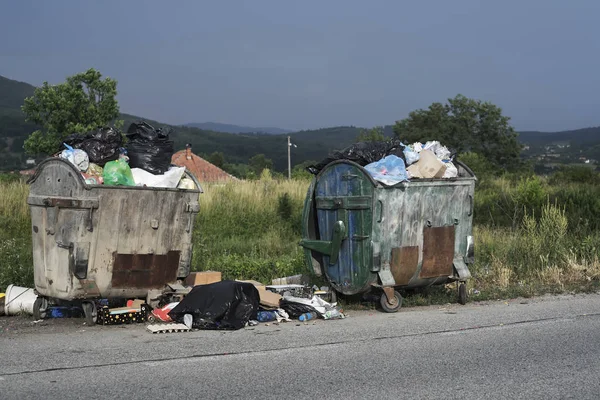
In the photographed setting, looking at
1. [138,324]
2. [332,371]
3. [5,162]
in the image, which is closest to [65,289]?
[138,324]

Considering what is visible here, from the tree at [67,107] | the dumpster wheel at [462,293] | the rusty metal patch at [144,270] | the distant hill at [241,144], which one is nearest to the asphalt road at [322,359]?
the rusty metal patch at [144,270]

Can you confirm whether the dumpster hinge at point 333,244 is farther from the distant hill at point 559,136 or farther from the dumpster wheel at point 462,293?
the distant hill at point 559,136

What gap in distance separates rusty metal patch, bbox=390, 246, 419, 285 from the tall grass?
5.41 feet

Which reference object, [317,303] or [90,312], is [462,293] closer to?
[317,303]

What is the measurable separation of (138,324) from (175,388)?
2357mm

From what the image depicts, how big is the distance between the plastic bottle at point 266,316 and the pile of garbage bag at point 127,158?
168cm

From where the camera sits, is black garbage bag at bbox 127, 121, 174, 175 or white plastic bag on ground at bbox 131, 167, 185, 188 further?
black garbage bag at bbox 127, 121, 174, 175

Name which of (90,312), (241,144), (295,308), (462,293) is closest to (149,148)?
(90,312)

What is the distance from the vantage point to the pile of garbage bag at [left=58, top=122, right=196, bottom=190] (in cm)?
716

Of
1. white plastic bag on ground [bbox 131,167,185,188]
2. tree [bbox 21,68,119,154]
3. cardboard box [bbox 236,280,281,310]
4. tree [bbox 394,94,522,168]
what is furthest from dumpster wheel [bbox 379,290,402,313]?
tree [bbox 394,94,522,168]

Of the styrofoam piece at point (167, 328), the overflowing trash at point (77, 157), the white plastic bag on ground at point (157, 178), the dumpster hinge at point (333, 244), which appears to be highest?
the overflowing trash at point (77, 157)

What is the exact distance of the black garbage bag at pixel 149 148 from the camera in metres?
7.66

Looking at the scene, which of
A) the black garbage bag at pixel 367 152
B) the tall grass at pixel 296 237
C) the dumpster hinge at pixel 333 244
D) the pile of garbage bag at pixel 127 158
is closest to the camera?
the pile of garbage bag at pixel 127 158

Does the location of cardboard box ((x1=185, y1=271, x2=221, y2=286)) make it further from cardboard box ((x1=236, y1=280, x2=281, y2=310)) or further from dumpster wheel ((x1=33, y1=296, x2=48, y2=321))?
dumpster wheel ((x1=33, y1=296, x2=48, y2=321))
